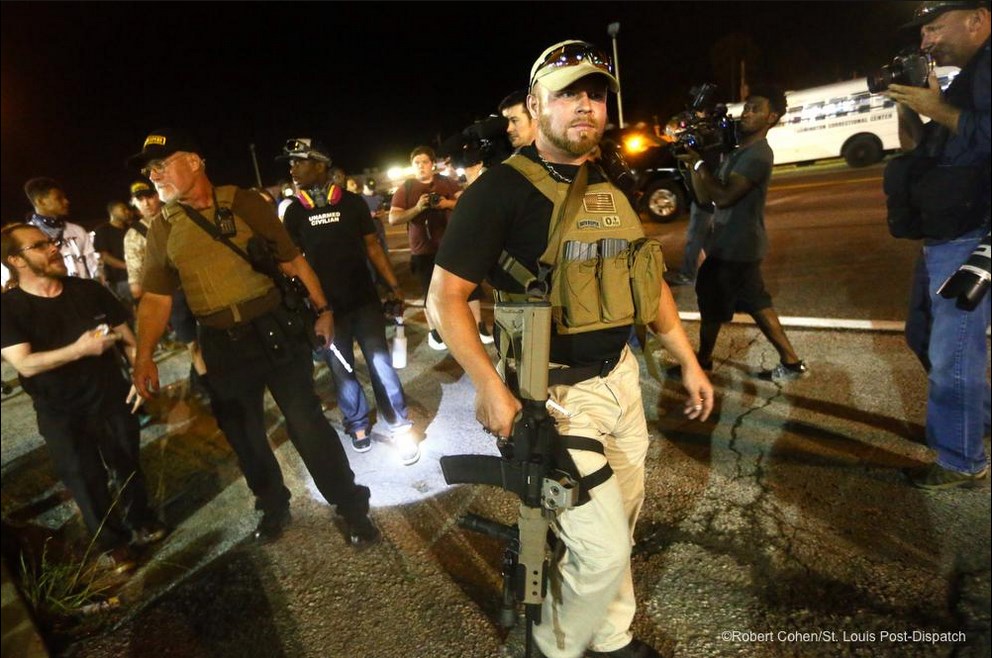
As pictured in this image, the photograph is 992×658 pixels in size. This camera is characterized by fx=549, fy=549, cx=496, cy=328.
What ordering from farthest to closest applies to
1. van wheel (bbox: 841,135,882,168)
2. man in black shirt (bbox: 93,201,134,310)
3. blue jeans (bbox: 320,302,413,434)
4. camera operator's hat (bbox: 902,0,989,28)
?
van wheel (bbox: 841,135,882,168) < man in black shirt (bbox: 93,201,134,310) < blue jeans (bbox: 320,302,413,434) < camera operator's hat (bbox: 902,0,989,28)

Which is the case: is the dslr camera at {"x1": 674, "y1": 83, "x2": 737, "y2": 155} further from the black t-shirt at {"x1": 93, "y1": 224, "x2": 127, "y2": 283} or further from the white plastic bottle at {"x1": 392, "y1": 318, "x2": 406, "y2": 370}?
the black t-shirt at {"x1": 93, "y1": 224, "x2": 127, "y2": 283}

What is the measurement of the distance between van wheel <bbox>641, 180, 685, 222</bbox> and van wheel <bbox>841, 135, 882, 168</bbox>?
7118mm

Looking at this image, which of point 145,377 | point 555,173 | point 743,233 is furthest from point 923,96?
point 145,377

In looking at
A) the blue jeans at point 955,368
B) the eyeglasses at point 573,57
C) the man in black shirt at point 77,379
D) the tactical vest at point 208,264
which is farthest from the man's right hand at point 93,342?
the blue jeans at point 955,368

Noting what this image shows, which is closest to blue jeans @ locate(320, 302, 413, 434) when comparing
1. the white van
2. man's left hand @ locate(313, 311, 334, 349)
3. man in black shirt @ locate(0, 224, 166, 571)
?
man's left hand @ locate(313, 311, 334, 349)

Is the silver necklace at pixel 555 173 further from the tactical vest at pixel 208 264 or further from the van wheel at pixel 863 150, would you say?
the van wheel at pixel 863 150

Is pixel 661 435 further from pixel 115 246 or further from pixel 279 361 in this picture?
pixel 115 246

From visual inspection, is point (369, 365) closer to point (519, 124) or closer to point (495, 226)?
point (519, 124)

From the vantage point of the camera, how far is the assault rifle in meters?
1.61

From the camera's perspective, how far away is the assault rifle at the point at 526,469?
1.61 m

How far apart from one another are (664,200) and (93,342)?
9.36m

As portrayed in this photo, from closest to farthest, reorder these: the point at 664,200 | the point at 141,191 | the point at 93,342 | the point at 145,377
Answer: the point at 145,377
the point at 93,342
the point at 141,191
the point at 664,200

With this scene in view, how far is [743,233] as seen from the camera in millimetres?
3775

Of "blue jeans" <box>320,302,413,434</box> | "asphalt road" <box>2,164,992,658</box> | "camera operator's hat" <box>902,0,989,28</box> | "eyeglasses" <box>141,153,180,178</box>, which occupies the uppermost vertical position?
"camera operator's hat" <box>902,0,989,28</box>
